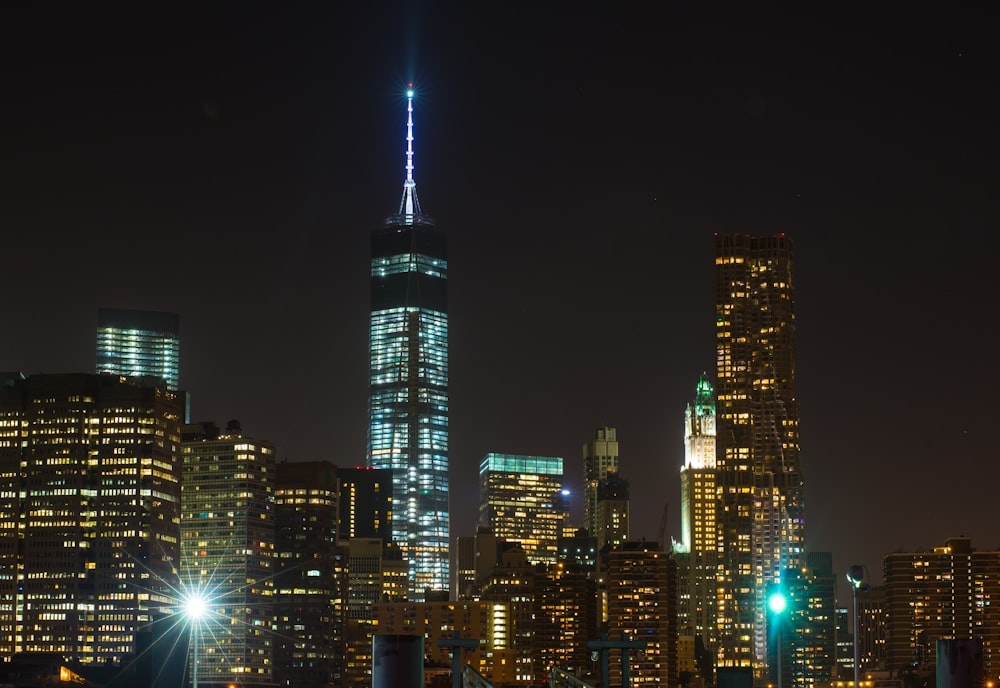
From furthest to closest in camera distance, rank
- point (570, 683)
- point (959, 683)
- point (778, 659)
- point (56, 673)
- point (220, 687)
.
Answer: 1. point (220, 687)
2. point (56, 673)
3. point (778, 659)
4. point (570, 683)
5. point (959, 683)

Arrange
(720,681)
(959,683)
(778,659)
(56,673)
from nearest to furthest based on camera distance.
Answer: (959,683) < (720,681) < (778,659) < (56,673)

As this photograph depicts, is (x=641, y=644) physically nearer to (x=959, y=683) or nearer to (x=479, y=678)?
(x=479, y=678)

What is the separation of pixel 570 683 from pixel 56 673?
7869 cm

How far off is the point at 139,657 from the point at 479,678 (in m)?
5.18

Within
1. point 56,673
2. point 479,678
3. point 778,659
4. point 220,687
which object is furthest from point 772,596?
point 220,687

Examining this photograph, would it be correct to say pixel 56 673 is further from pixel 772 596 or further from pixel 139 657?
pixel 139 657

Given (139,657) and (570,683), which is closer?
(139,657)

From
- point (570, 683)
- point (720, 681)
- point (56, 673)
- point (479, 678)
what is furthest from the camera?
point (56, 673)

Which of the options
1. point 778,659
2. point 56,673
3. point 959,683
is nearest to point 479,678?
point 959,683

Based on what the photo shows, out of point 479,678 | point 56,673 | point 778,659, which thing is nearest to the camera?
point 479,678

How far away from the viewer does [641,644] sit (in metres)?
34.1

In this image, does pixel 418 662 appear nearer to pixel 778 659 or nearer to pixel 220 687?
pixel 778 659

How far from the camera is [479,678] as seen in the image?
27234mm

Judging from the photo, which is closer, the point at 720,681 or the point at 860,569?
the point at 720,681
